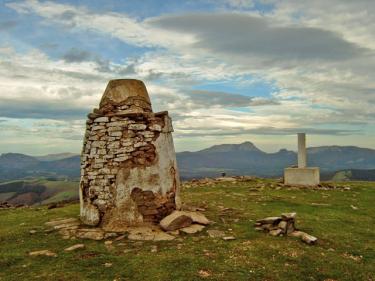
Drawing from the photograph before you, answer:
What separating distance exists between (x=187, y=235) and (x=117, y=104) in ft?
20.6

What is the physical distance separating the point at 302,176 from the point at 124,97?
17904 mm

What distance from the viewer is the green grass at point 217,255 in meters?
10.3

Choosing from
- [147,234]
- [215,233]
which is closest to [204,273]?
[215,233]

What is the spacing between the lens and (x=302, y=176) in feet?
95.0

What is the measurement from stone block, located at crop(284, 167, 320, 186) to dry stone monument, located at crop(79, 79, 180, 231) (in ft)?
51.2

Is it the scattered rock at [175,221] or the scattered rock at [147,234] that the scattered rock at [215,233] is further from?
the scattered rock at [147,234]

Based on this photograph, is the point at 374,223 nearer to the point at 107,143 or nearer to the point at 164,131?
the point at 164,131

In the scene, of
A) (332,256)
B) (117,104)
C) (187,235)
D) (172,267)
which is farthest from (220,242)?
(117,104)

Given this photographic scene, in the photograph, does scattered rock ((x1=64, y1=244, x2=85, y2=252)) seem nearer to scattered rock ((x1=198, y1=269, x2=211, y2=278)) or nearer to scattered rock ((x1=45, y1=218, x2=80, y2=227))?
scattered rock ((x1=45, y1=218, x2=80, y2=227))

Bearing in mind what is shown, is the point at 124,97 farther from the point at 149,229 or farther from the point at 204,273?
the point at 204,273

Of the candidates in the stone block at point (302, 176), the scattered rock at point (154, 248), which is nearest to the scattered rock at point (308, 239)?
the scattered rock at point (154, 248)

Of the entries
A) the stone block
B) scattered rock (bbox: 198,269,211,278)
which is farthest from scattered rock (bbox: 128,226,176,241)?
the stone block

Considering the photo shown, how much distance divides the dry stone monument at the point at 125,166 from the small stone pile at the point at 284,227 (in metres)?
3.89

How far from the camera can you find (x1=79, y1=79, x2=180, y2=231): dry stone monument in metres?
15.0
